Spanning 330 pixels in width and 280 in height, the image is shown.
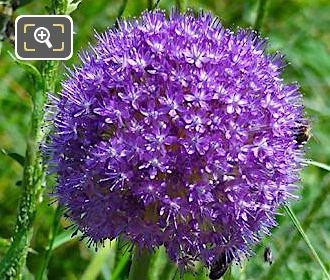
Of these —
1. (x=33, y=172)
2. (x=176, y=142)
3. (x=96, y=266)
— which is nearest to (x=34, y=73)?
(x=33, y=172)

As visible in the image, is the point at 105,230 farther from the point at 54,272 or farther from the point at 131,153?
the point at 54,272

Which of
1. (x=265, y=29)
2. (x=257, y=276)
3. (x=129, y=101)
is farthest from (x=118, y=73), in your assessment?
(x=265, y=29)

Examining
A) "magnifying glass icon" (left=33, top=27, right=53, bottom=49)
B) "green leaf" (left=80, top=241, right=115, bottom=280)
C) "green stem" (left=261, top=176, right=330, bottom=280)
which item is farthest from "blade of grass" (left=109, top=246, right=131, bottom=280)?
"magnifying glass icon" (left=33, top=27, right=53, bottom=49)

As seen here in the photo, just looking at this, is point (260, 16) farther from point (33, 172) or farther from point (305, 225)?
point (33, 172)

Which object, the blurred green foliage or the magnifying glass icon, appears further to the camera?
the blurred green foliage

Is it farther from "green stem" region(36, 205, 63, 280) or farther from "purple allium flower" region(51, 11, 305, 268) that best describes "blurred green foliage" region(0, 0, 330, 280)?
"purple allium flower" region(51, 11, 305, 268)
